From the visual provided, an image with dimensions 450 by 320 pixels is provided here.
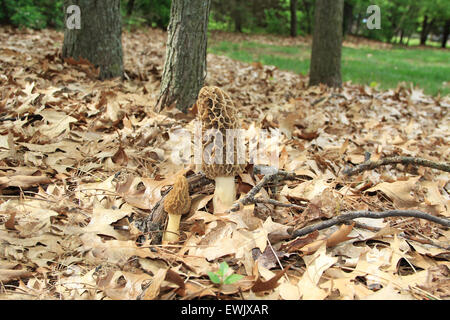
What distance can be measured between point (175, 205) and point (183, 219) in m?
0.32

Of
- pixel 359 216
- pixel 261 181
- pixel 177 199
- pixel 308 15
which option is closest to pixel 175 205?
pixel 177 199

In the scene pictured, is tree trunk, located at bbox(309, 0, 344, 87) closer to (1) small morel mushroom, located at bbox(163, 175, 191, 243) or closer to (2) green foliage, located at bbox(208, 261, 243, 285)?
(1) small morel mushroom, located at bbox(163, 175, 191, 243)

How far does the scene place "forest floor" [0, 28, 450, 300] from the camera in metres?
1.83

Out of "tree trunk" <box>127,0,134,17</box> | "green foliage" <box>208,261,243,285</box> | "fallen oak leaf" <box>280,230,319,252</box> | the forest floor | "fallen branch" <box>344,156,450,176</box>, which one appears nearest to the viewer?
"green foliage" <box>208,261,243,285</box>

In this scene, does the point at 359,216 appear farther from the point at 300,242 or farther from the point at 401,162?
the point at 401,162

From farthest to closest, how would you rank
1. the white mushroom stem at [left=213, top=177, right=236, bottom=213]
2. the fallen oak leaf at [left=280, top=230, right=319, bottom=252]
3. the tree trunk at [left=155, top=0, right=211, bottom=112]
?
Result: the tree trunk at [left=155, top=0, right=211, bottom=112], the white mushroom stem at [left=213, top=177, right=236, bottom=213], the fallen oak leaf at [left=280, top=230, right=319, bottom=252]

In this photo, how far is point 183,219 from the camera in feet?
8.16

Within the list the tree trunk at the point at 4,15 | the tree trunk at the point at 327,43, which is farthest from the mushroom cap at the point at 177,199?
the tree trunk at the point at 4,15

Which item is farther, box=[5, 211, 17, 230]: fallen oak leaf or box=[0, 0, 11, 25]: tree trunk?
box=[0, 0, 11, 25]: tree trunk

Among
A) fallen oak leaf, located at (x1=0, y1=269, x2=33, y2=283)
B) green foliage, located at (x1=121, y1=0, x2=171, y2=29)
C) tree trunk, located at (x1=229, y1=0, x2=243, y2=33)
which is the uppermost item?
tree trunk, located at (x1=229, y1=0, x2=243, y2=33)

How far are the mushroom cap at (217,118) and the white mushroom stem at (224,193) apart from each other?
2.4 inches

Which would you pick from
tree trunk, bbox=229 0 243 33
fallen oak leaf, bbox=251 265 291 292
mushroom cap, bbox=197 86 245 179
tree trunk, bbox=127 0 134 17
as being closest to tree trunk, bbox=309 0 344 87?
mushroom cap, bbox=197 86 245 179

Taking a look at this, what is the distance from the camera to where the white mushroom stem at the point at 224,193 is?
2484mm
